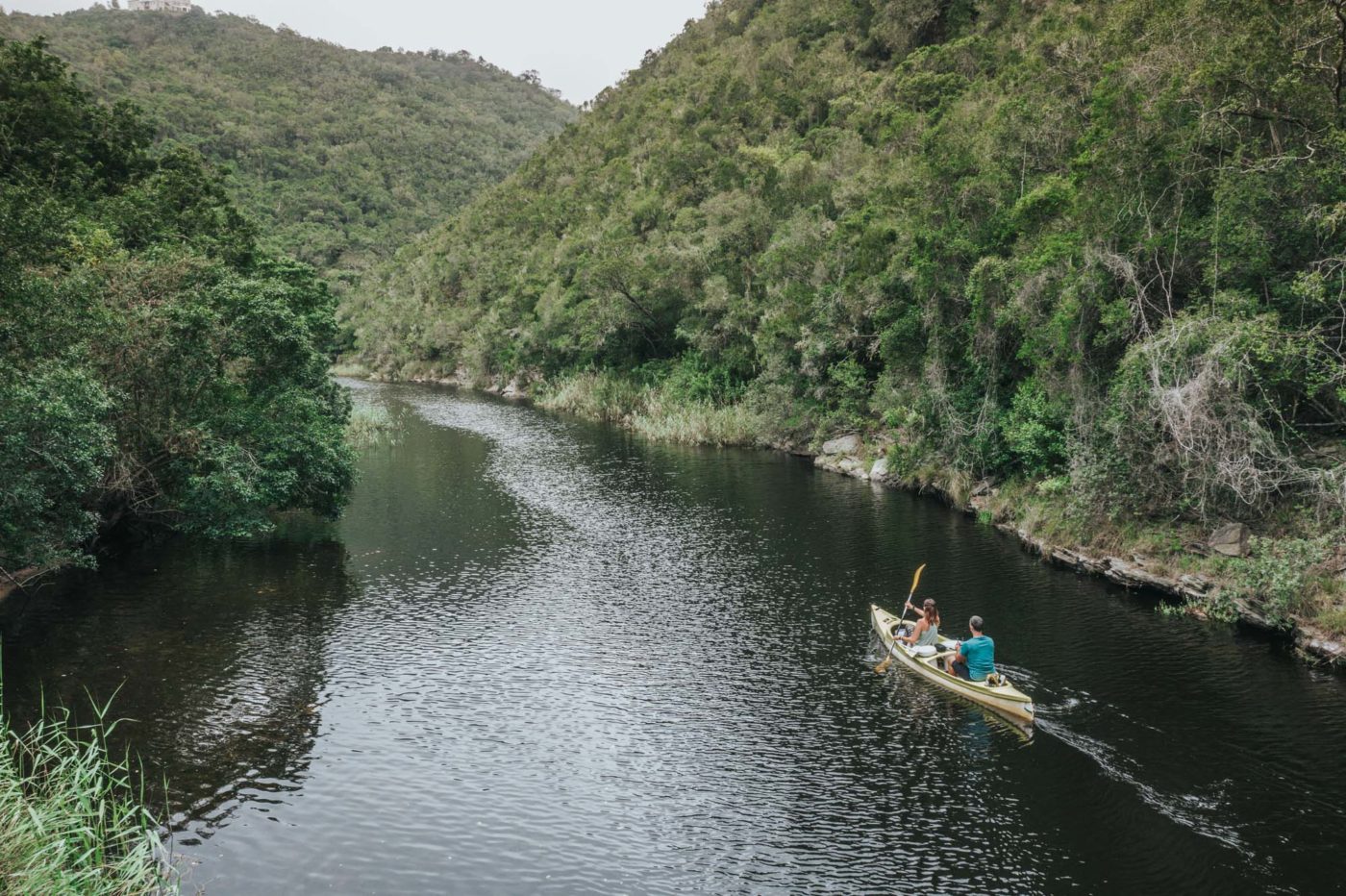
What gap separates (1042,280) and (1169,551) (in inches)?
353

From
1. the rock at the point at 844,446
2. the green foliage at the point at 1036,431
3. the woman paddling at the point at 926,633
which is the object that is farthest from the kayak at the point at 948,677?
the rock at the point at 844,446

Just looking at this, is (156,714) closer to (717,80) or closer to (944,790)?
(944,790)

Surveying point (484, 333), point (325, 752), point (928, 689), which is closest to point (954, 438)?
point (928, 689)

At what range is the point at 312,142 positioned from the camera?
5669 inches

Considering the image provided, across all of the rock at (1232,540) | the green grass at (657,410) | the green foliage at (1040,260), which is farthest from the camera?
the green grass at (657,410)

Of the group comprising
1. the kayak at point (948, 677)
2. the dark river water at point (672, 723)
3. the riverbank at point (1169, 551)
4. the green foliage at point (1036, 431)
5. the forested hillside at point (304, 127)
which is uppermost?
the forested hillside at point (304, 127)

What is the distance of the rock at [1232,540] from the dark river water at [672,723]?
6.50 ft

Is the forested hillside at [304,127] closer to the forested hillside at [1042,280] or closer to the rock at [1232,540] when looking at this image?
the forested hillside at [1042,280]

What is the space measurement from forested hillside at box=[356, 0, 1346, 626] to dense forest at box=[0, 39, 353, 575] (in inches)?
891

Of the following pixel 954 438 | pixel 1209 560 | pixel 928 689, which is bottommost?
pixel 928 689

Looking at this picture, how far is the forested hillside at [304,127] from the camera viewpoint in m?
121

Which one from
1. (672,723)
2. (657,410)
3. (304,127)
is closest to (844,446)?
(657,410)

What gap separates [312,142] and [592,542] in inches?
5622

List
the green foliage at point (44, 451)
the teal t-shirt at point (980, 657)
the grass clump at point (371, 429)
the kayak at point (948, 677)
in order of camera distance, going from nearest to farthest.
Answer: the kayak at point (948, 677)
the teal t-shirt at point (980, 657)
the green foliage at point (44, 451)
the grass clump at point (371, 429)
